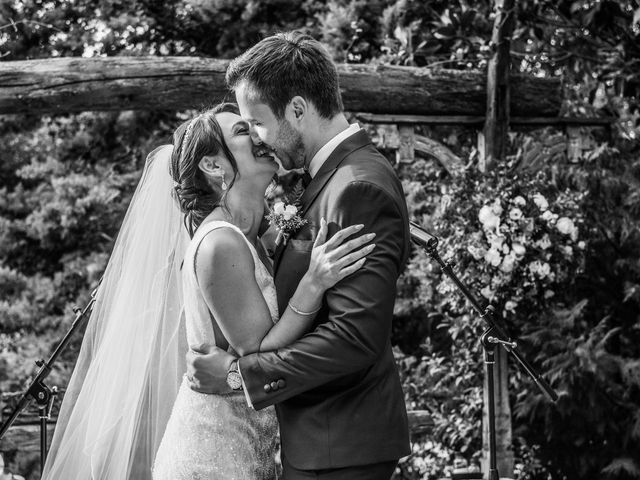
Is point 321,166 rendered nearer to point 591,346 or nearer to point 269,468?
point 269,468

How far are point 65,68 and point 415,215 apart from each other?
162 inches

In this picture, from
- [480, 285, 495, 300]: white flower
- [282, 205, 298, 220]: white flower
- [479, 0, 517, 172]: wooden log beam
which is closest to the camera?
[282, 205, 298, 220]: white flower

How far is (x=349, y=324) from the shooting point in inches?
90.4

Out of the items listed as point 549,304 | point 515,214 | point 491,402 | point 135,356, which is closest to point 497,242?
point 515,214

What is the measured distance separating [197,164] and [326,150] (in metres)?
0.50

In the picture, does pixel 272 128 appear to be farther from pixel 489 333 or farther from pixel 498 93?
pixel 498 93

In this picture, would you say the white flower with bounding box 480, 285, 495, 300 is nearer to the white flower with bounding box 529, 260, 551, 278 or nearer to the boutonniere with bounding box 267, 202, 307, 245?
the white flower with bounding box 529, 260, 551, 278

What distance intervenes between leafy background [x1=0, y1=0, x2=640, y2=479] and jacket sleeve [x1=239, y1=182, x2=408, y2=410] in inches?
119

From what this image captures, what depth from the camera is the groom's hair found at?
247 centimetres

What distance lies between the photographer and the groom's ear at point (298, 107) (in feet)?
8.20

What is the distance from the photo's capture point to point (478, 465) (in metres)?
6.73

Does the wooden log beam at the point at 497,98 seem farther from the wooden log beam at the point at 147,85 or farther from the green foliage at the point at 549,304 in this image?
the wooden log beam at the point at 147,85

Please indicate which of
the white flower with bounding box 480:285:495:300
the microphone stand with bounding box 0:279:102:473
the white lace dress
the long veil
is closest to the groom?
the white lace dress

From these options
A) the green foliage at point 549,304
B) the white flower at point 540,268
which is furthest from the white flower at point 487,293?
the white flower at point 540,268
